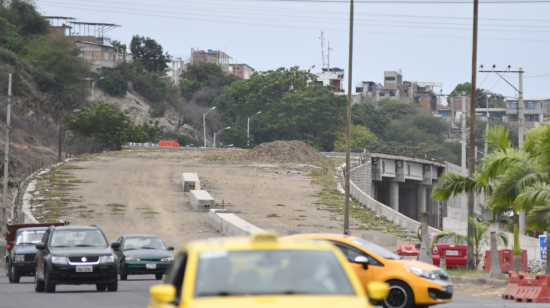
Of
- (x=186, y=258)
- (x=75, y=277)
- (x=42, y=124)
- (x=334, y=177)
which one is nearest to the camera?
(x=186, y=258)

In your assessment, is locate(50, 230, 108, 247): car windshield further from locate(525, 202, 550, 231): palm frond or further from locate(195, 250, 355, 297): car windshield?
locate(195, 250, 355, 297): car windshield

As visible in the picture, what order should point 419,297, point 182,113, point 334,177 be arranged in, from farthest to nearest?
point 182,113, point 334,177, point 419,297

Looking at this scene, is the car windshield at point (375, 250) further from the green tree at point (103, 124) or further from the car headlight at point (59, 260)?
the green tree at point (103, 124)

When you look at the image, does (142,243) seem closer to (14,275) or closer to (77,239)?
(14,275)

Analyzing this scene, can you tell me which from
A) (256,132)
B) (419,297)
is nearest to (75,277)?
(419,297)

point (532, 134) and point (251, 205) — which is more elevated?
point (532, 134)

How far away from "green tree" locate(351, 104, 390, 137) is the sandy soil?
59115 mm

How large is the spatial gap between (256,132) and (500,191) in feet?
347

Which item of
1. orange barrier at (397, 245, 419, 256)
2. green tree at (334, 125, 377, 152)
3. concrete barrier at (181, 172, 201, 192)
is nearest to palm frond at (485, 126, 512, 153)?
orange barrier at (397, 245, 419, 256)

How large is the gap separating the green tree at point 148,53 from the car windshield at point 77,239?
14300 cm

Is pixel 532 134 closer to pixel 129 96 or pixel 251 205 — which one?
pixel 251 205

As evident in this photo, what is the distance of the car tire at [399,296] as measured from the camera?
1488cm

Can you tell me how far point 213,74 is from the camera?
155m

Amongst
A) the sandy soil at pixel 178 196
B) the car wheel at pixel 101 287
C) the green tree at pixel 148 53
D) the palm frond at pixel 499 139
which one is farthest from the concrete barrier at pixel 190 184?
the green tree at pixel 148 53
